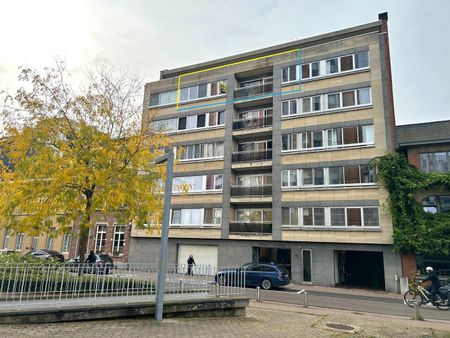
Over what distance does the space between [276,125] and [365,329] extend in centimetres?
2023

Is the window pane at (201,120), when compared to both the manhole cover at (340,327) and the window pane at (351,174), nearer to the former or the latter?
the window pane at (351,174)

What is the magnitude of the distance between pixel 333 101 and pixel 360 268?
13218 millimetres

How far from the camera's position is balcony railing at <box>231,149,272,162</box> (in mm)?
28781

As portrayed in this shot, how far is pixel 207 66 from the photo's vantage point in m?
35.8

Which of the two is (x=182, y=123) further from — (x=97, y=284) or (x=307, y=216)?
(x=97, y=284)

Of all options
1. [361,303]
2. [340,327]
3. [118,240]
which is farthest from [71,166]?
[118,240]

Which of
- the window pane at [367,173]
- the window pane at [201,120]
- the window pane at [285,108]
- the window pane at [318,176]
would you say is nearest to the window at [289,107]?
the window pane at [285,108]

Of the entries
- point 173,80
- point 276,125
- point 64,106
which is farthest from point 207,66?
point 64,106

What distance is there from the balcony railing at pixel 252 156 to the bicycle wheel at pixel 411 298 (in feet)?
47.9

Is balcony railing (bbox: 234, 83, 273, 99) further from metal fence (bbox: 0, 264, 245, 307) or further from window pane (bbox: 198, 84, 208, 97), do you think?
metal fence (bbox: 0, 264, 245, 307)

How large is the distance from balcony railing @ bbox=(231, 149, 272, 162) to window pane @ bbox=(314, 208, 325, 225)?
5928 mm

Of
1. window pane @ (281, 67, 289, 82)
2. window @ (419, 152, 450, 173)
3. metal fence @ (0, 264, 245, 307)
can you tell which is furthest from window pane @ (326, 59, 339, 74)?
metal fence @ (0, 264, 245, 307)

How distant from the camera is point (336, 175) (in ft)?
83.2

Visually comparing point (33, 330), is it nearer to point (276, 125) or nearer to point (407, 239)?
point (407, 239)
